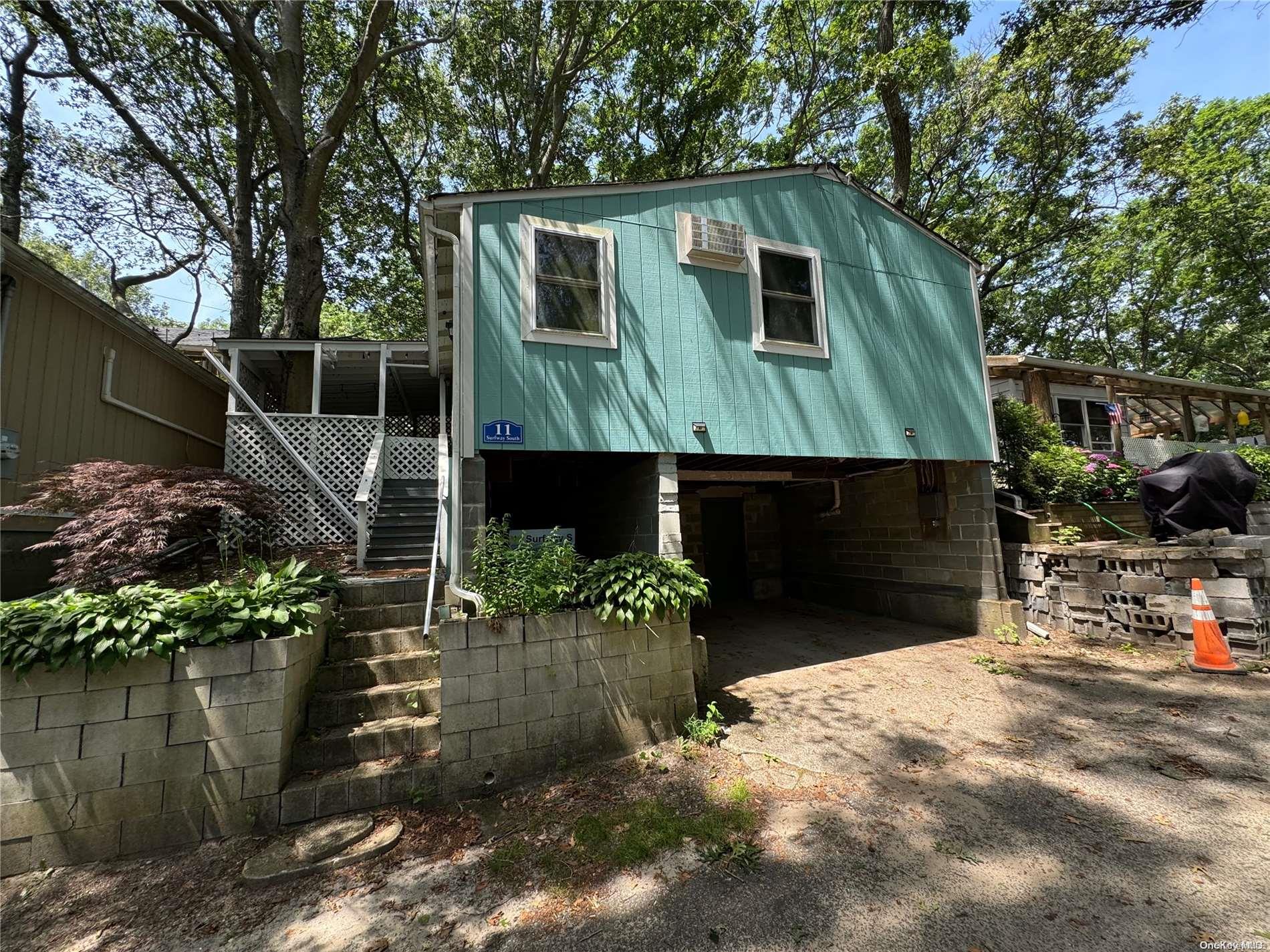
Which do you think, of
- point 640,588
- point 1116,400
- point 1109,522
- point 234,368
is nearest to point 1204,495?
point 1109,522

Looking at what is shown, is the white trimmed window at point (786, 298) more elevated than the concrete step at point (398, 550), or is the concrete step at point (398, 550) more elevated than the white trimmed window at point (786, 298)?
the white trimmed window at point (786, 298)

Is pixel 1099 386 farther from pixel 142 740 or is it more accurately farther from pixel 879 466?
pixel 142 740

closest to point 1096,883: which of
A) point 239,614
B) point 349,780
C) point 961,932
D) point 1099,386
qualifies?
point 961,932

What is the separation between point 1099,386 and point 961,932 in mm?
13927

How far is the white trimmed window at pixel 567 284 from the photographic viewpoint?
5230 millimetres

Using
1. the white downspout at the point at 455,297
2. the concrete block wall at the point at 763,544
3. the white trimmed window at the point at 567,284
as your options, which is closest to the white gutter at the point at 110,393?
the white downspout at the point at 455,297

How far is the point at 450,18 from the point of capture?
40.9 ft

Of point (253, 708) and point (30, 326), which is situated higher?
point (30, 326)

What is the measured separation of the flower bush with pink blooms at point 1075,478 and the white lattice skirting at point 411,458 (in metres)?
9.56

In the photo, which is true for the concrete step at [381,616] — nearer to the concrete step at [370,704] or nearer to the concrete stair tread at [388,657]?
the concrete stair tread at [388,657]

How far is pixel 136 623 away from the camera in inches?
120

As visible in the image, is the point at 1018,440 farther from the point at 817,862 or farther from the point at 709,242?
the point at 817,862

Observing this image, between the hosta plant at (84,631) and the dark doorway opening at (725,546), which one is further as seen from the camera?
the dark doorway opening at (725,546)

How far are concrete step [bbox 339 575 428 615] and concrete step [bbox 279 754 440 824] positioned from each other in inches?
59.5
